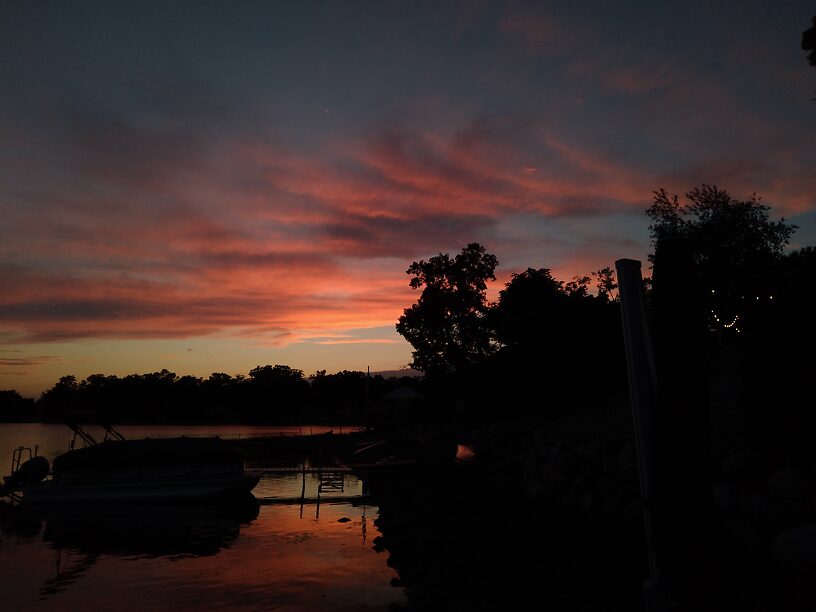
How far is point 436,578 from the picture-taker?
437 inches

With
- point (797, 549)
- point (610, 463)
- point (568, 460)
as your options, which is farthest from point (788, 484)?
point (568, 460)

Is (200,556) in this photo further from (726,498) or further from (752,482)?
(752,482)

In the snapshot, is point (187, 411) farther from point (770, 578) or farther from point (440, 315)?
point (770, 578)

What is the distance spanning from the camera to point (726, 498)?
11.2 meters

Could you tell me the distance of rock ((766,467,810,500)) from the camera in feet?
33.9

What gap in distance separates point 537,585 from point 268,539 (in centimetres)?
1191

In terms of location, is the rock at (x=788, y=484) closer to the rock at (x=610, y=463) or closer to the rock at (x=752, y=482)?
the rock at (x=752, y=482)

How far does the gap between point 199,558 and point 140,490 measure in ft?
41.6

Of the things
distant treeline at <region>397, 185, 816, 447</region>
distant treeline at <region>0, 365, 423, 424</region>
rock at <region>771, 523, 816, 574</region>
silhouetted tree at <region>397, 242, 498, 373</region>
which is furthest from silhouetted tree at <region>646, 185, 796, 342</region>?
distant treeline at <region>0, 365, 423, 424</region>

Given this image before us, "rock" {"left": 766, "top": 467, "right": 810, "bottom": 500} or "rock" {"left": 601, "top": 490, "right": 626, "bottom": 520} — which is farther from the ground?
"rock" {"left": 766, "top": 467, "right": 810, "bottom": 500}

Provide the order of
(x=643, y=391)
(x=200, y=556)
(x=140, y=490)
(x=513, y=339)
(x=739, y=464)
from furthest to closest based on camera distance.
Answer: (x=513, y=339)
(x=140, y=490)
(x=200, y=556)
(x=739, y=464)
(x=643, y=391)

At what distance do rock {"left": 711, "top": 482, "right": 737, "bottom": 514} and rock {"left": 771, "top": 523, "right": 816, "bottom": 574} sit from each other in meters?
1.69

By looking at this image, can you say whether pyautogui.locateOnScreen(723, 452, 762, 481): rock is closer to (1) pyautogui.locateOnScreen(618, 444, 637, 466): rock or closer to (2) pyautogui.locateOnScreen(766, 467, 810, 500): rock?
(2) pyautogui.locateOnScreen(766, 467, 810, 500): rock

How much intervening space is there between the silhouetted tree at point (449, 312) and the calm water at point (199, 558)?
3603cm
